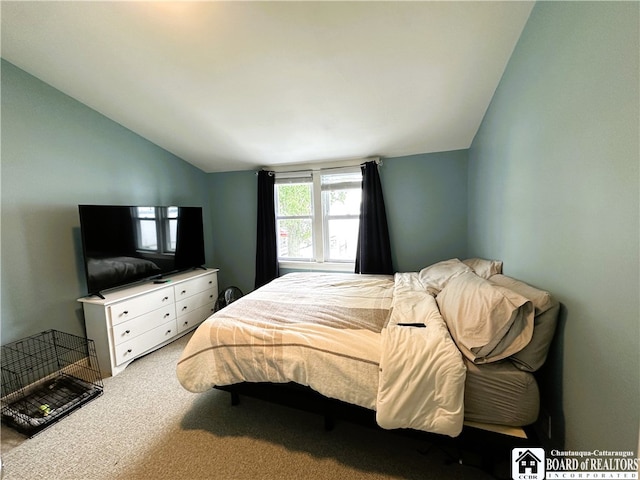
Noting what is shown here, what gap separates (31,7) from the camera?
1.58m

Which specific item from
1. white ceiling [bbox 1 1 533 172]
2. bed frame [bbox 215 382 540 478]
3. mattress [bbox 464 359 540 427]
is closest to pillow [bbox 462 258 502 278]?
mattress [bbox 464 359 540 427]

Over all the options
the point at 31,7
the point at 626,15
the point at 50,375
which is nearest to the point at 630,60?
the point at 626,15

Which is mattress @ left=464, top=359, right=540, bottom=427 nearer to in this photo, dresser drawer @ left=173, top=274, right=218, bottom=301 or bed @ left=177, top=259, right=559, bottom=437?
bed @ left=177, top=259, right=559, bottom=437

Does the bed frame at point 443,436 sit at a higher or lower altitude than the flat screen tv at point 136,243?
lower

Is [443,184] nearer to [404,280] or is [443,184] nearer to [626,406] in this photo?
[404,280]

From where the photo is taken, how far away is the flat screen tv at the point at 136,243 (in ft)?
7.43

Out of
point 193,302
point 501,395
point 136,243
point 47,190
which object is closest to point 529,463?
point 501,395

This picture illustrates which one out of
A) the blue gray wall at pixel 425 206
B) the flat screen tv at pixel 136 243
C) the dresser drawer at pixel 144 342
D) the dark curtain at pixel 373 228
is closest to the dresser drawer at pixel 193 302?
the dresser drawer at pixel 144 342

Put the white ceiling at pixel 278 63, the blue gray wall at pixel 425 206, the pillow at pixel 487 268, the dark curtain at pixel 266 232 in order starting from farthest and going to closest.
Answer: the dark curtain at pixel 266 232 < the blue gray wall at pixel 425 206 < the pillow at pixel 487 268 < the white ceiling at pixel 278 63

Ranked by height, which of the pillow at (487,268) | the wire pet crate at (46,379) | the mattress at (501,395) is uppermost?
the pillow at (487,268)

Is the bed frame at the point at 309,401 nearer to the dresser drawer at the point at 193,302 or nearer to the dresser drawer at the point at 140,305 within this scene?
the dresser drawer at the point at 140,305

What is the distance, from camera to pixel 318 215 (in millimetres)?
3570

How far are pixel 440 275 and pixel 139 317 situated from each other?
2900 millimetres

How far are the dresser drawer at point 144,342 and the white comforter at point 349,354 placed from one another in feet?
3.71
